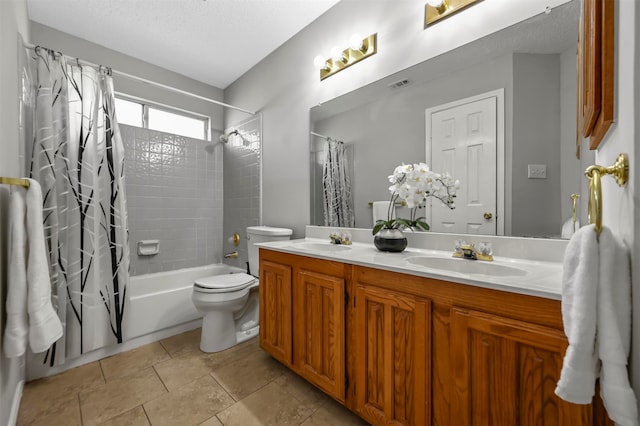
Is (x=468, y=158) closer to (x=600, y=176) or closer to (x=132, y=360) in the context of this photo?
(x=600, y=176)

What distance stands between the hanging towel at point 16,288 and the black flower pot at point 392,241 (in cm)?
155

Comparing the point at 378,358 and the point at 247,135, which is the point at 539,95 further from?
the point at 247,135

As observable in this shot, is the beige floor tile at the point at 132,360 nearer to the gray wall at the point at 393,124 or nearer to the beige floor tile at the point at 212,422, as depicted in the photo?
the beige floor tile at the point at 212,422

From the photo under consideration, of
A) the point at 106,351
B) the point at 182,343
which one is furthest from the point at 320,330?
the point at 106,351

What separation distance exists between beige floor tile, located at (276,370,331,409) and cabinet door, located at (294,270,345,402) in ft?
0.39

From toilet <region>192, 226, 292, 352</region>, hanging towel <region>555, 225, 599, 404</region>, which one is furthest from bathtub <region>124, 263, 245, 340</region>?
hanging towel <region>555, 225, 599, 404</region>

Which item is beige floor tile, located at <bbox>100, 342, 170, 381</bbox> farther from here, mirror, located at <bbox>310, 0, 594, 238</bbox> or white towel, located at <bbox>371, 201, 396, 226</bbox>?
mirror, located at <bbox>310, 0, 594, 238</bbox>

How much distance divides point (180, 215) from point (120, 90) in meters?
1.31

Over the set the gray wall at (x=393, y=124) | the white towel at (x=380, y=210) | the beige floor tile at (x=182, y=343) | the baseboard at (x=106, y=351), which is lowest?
the beige floor tile at (x=182, y=343)

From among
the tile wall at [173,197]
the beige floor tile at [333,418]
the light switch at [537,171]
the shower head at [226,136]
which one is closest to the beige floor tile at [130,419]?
the beige floor tile at [333,418]

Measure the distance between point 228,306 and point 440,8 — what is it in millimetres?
2296

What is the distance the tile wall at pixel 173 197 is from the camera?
2.57 meters

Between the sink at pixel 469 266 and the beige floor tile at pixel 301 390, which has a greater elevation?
the sink at pixel 469 266

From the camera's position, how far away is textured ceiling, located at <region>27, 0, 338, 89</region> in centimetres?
193
